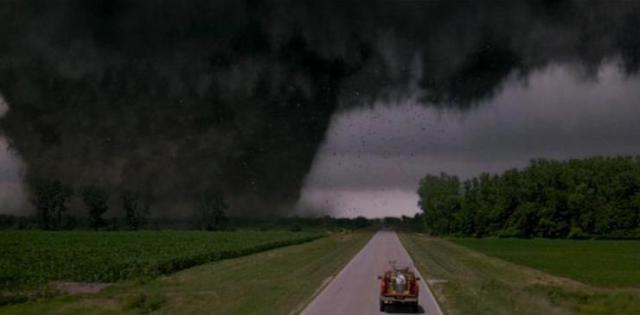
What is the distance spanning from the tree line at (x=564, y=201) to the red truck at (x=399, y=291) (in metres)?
112

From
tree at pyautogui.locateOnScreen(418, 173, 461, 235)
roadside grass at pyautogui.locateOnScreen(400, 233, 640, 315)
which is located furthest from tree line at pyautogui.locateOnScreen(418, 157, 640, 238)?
roadside grass at pyautogui.locateOnScreen(400, 233, 640, 315)

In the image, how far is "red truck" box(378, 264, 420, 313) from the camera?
91.2 feet

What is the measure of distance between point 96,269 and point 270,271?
11.5 metres

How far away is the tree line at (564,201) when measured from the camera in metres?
132

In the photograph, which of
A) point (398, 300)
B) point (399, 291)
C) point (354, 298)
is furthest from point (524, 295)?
point (398, 300)

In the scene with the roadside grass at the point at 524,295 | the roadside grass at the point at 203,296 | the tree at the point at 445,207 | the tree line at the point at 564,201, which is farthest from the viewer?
the tree at the point at 445,207

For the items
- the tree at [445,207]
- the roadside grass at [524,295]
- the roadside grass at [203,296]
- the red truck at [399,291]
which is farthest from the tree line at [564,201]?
the red truck at [399,291]

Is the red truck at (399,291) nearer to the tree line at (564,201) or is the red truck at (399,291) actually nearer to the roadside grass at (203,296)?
the roadside grass at (203,296)

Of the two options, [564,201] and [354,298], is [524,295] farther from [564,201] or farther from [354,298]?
[564,201]

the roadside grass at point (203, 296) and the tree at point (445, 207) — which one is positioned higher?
the tree at point (445, 207)

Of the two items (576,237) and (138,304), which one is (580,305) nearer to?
(138,304)

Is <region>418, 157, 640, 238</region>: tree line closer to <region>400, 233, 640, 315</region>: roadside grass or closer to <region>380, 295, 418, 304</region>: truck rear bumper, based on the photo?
<region>400, 233, 640, 315</region>: roadside grass

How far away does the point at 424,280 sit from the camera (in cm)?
4369

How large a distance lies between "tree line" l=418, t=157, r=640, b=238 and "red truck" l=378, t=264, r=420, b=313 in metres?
112
